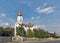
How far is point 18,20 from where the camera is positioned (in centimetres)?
7069

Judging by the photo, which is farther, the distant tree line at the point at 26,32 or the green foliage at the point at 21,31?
the distant tree line at the point at 26,32

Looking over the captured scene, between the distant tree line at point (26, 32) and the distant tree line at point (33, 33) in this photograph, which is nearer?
the distant tree line at point (33, 33)

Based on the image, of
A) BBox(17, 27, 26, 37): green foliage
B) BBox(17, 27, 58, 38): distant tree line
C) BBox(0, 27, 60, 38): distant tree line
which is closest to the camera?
BBox(17, 27, 26, 37): green foliage

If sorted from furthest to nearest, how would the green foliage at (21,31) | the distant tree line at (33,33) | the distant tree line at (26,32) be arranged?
1. the distant tree line at (26,32)
2. the distant tree line at (33,33)
3. the green foliage at (21,31)

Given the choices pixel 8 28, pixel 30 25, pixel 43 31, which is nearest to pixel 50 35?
pixel 43 31

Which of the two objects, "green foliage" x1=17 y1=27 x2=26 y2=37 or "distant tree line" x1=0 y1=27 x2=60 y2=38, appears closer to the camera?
"green foliage" x1=17 y1=27 x2=26 y2=37

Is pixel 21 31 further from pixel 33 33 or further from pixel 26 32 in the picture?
pixel 33 33

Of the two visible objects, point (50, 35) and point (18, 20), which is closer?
point (18, 20)

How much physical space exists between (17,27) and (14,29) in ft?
5.80

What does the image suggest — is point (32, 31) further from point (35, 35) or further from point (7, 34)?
point (7, 34)

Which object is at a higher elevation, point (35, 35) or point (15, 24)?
point (15, 24)

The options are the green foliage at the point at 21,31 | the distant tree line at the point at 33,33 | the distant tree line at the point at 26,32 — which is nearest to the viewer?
the green foliage at the point at 21,31

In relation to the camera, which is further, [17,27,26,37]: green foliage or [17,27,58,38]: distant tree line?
[17,27,58,38]: distant tree line

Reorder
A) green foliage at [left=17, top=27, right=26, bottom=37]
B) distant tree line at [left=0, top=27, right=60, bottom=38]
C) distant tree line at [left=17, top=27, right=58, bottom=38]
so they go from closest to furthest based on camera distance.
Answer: green foliage at [left=17, top=27, right=26, bottom=37], distant tree line at [left=17, top=27, right=58, bottom=38], distant tree line at [left=0, top=27, right=60, bottom=38]
